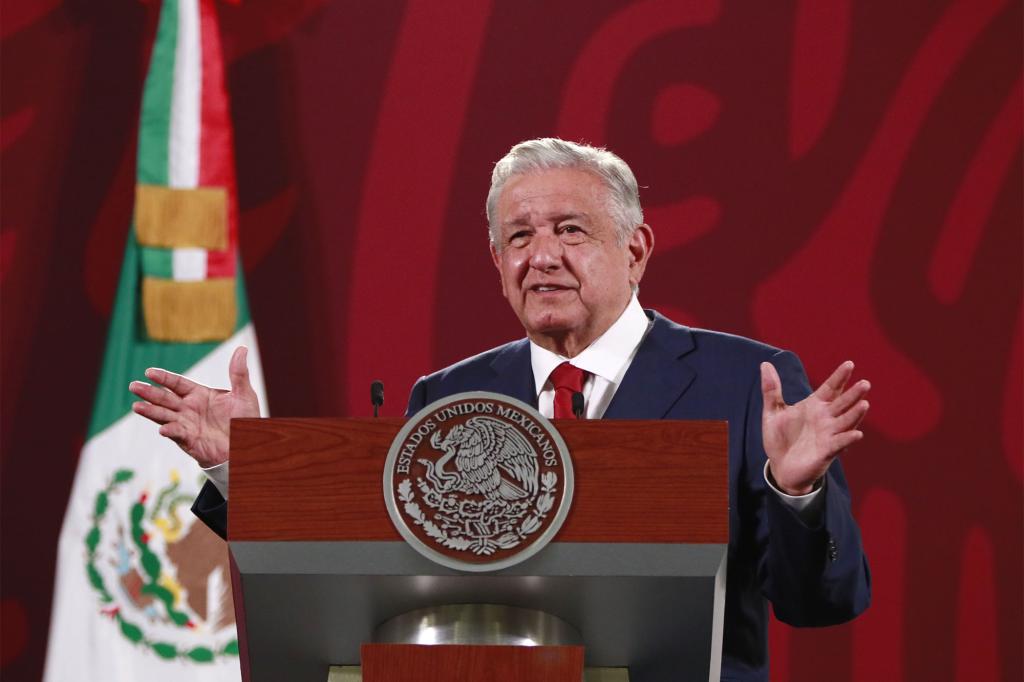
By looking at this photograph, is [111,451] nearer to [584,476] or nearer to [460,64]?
[460,64]

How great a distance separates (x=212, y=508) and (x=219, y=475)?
117 mm

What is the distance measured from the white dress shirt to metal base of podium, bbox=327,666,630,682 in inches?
30.6

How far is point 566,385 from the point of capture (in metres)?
2.33

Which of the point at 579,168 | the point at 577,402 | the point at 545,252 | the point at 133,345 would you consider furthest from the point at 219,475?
the point at 133,345

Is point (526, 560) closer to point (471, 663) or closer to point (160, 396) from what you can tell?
point (471, 663)

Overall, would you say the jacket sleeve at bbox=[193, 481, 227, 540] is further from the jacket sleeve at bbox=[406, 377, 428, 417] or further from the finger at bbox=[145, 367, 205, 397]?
the jacket sleeve at bbox=[406, 377, 428, 417]

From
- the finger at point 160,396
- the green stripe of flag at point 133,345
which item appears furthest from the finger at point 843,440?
the green stripe of flag at point 133,345

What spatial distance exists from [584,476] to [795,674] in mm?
2335

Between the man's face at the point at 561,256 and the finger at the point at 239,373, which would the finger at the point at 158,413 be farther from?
the man's face at the point at 561,256

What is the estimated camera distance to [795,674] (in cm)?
347

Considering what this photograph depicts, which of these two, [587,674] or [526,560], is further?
[587,674]

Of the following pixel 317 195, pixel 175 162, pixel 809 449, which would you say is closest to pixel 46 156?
pixel 175 162

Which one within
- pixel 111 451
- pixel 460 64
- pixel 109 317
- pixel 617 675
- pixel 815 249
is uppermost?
pixel 460 64

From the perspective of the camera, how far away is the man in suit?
5.47 feet
